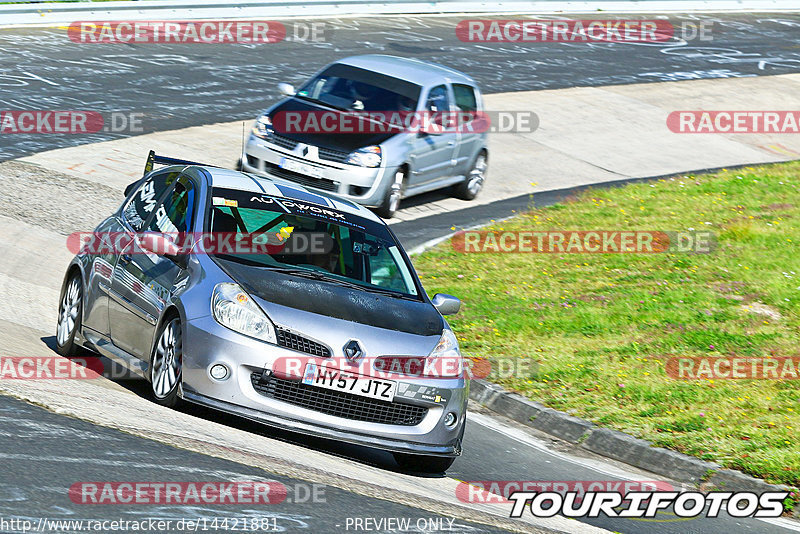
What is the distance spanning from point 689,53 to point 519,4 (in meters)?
4.67

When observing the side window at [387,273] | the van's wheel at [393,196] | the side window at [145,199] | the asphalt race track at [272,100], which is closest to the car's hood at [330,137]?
the van's wheel at [393,196]

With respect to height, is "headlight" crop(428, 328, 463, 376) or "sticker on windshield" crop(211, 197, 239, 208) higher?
"sticker on windshield" crop(211, 197, 239, 208)

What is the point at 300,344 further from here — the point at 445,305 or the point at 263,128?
the point at 263,128

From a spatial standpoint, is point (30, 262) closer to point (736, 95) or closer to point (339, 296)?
point (339, 296)

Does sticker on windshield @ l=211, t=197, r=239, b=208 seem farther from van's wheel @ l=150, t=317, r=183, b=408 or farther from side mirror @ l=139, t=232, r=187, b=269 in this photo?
van's wheel @ l=150, t=317, r=183, b=408

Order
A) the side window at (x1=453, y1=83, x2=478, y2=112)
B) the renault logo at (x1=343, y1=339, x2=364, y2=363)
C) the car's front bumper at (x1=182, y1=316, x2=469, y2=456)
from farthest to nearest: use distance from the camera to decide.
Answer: the side window at (x1=453, y1=83, x2=478, y2=112)
the renault logo at (x1=343, y1=339, x2=364, y2=363)
the car's front bumper at (x1=182, y1=316, x2=469, y2=456)

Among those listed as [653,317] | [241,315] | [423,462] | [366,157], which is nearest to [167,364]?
[241,315]

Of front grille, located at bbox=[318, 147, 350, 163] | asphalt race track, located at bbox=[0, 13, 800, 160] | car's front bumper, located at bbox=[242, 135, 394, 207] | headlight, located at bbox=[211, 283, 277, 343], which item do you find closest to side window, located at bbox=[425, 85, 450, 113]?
car's front bumper, located at bbox=[242, 135, 394, 207]

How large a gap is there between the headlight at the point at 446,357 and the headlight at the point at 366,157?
25.2ft

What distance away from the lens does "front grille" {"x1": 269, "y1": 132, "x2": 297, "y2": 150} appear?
1547 centimetres

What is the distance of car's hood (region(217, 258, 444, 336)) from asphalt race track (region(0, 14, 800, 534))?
86 cm

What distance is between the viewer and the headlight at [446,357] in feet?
25.0

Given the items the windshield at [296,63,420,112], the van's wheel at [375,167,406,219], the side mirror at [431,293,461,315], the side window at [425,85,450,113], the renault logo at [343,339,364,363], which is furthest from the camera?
the side window at [425,85,450,113]

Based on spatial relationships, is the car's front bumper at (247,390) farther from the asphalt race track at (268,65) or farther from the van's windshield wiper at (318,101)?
the asphalt race track at (268,65)
